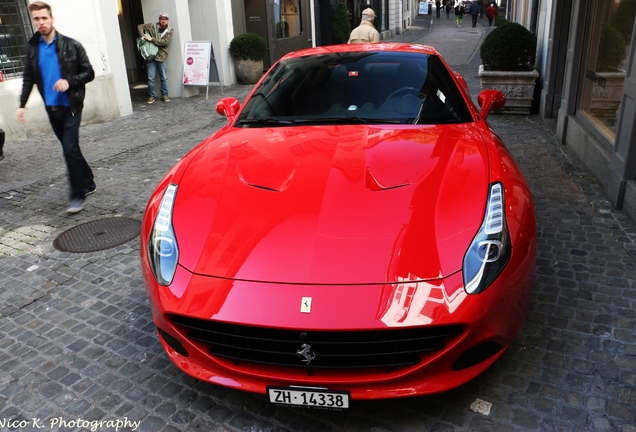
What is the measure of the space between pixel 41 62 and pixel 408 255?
466 centimetres

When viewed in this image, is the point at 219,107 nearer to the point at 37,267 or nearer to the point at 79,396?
the point at 37,267

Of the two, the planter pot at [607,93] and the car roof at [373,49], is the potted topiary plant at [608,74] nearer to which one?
the planter pot at [607,93]

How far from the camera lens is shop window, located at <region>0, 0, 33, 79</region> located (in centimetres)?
912

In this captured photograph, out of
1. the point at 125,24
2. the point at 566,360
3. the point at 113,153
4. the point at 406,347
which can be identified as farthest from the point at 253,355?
the point at 125,24

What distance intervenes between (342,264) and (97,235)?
338cm

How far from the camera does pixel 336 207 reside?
2.69m

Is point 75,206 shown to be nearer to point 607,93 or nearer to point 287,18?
point 607,93

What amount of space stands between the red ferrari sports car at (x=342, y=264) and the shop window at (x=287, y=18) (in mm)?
15885

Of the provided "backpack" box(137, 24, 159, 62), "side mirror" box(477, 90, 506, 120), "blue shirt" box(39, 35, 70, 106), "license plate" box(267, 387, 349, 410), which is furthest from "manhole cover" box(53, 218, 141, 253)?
"backpack" box(137, 24, 159, 62)

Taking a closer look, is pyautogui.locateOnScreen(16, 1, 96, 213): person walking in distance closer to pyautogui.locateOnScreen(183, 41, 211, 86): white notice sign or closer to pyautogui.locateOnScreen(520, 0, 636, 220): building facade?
pyautogui.locateOnScreen(520, 0, 636, 220): building facade

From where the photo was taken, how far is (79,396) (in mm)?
2883

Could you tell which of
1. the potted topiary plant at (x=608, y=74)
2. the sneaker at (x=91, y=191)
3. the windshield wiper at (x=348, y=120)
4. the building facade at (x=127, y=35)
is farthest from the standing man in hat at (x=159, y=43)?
the windshield wiper at (x=348, y=120)

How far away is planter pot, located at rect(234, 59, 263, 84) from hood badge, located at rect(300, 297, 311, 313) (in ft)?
44.4

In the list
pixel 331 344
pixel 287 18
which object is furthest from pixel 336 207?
pixel 287 18
